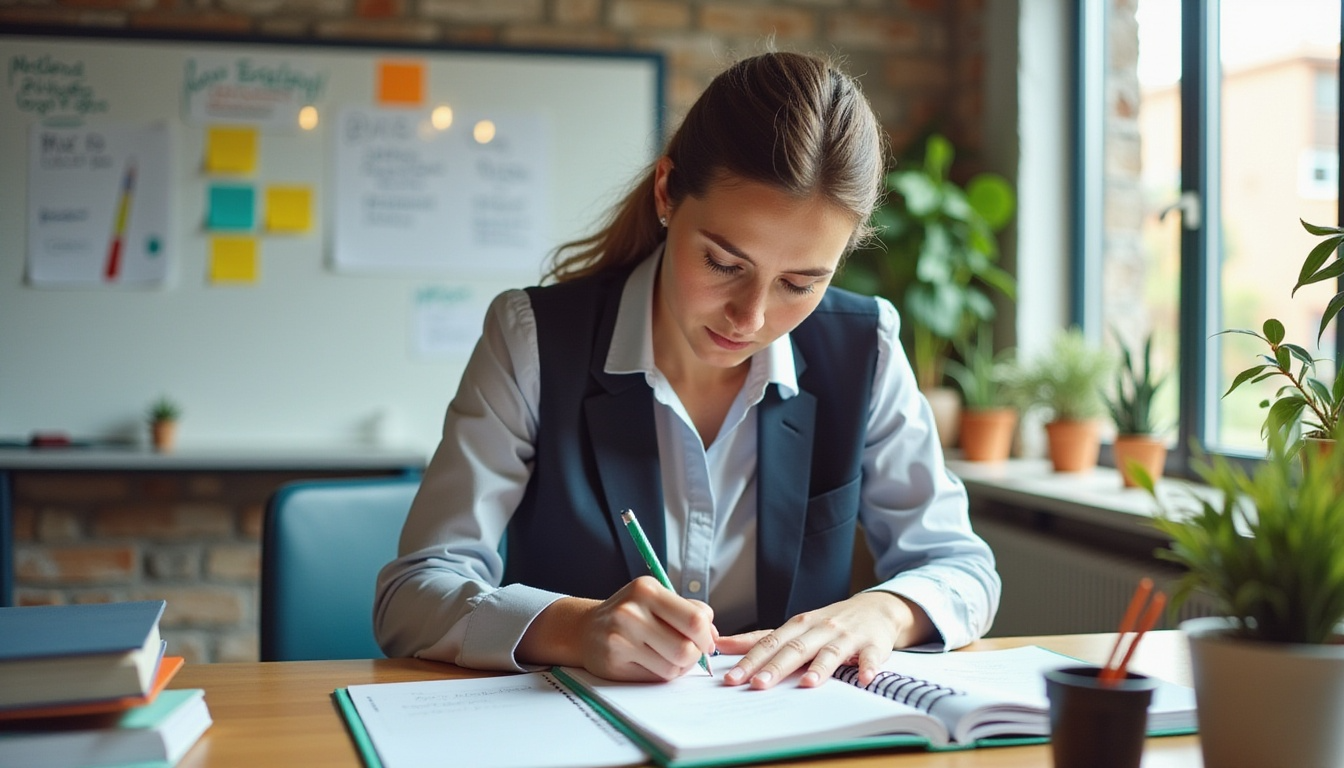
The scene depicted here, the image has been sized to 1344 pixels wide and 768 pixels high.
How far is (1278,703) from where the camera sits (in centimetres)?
70

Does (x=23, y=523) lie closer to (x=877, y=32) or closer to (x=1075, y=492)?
(x=1075, y=492)

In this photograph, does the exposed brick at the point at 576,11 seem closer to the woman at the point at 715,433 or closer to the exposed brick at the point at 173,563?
the exposed brick at the point at 173,563

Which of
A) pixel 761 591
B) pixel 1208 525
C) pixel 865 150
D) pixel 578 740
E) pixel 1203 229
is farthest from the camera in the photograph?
pixel 1203 229

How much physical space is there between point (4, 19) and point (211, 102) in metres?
0.56

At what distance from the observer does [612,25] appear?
3314mm

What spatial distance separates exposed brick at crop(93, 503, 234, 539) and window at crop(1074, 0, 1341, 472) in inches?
92.8

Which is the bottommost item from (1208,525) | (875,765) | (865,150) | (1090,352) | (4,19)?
(875,765)

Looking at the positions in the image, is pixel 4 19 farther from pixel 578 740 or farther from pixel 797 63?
pixel 578 740

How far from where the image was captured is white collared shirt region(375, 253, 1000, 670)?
4.17 feet

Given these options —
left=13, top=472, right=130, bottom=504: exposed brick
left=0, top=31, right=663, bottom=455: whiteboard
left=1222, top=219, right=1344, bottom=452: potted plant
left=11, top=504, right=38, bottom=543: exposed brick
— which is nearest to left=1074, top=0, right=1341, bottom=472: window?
left=1222, top=219, right=1344, bottom=452: potted plant

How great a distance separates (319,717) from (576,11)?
2.72 metres

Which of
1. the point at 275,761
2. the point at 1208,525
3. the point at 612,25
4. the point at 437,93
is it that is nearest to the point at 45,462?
the point at 437,93

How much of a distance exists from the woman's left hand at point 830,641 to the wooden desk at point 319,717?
112 millimetres

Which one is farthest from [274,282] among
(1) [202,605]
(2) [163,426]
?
(1) [202,605]
